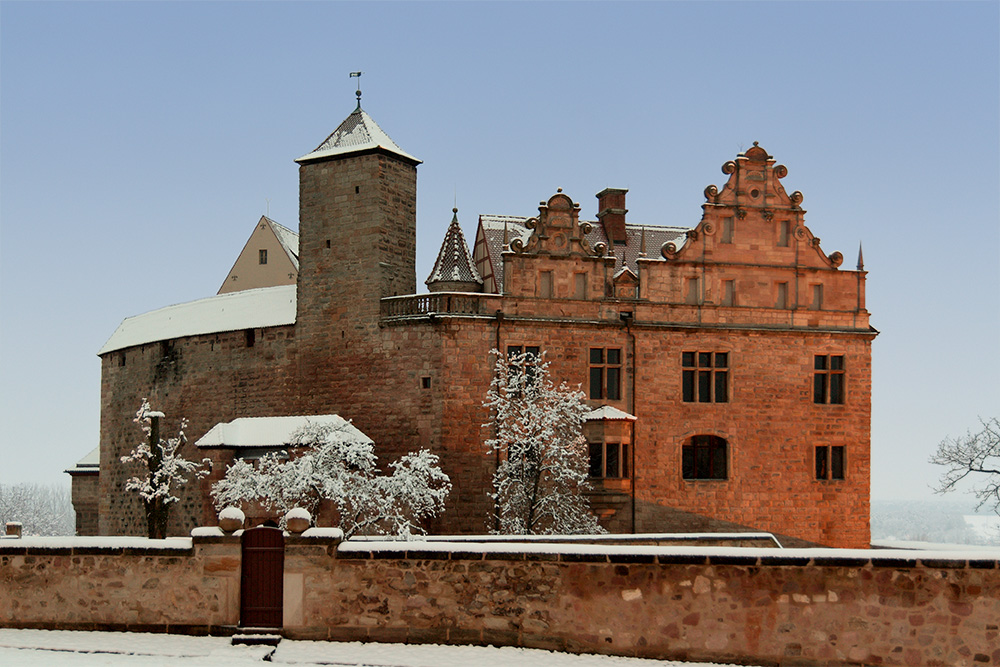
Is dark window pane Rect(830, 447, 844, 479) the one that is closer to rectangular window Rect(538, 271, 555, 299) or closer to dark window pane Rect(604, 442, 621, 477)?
dark window pane Rect(604, 442, 621, 477)

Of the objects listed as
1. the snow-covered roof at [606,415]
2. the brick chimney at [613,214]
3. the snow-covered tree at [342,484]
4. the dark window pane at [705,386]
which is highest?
the brick chimney at [613,214]

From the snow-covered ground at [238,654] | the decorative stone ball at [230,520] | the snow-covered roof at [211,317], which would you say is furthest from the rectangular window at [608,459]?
the decorative stone ball at [230,520]

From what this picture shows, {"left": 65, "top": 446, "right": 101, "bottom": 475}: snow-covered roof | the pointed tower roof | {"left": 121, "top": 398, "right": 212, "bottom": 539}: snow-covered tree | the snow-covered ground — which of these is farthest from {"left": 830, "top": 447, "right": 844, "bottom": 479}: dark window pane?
{"left": 65, "top": 446, "right": 101, "bottom": 475}: snow-covered roof

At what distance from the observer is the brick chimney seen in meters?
40.3

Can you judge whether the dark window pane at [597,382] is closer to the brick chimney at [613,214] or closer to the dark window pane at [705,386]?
the dark window pane at [705,386]

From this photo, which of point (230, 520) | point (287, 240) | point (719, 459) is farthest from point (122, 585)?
point (287, 240)

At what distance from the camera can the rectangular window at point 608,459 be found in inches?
1305

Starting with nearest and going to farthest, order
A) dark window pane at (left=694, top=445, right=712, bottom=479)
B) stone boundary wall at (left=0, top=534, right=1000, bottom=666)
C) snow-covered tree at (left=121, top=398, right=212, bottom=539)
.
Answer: stone boundary wall at (left=0, top=534, right=1000, bottom=666), snow-covered tree at (left=121, top=398, right=212, bottom=539), dark window pane at (left=694, top=445, right=712, bottom=479)

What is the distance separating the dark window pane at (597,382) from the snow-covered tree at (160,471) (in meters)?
11.4

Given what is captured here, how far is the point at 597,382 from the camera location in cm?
3419

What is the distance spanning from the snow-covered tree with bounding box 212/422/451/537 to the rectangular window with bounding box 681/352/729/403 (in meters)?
8.33

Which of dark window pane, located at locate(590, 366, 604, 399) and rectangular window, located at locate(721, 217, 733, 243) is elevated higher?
rectangular window, located at locate(721, 217, 733, 243)

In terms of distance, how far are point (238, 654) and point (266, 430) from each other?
626 inches

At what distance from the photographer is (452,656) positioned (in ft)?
58.0
